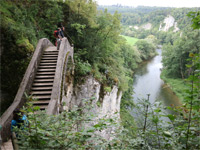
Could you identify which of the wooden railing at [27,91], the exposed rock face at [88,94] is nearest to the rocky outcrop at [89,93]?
the exposed rock face at [88,94]

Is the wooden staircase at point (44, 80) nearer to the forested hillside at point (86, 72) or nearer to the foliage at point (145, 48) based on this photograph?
the forested hillside at point (86, 72)

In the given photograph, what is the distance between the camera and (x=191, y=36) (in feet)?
96.3

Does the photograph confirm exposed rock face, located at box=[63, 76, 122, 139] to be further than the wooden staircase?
Yes

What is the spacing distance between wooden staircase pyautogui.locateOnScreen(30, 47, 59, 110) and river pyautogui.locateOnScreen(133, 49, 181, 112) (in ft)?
49.8

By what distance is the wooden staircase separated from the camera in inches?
240

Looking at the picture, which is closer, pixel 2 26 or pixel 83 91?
pixel 2 26

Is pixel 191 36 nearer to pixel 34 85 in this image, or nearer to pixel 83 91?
pixel 83 91

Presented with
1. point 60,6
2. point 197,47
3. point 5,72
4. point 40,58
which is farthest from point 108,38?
point 197,47

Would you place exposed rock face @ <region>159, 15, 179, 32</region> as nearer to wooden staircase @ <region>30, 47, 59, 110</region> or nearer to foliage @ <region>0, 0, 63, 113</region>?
foliage @ <region>0, 0, 63, 113</region>

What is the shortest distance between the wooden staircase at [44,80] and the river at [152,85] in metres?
15.2

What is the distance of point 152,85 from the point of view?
95.2 feet

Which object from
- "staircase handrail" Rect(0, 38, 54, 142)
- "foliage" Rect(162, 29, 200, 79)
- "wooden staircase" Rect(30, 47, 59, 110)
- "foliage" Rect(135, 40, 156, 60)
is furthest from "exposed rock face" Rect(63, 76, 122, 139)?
"foliage" Rect(135, 40, 156, 60)

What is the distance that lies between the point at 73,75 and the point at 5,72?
13.3ft

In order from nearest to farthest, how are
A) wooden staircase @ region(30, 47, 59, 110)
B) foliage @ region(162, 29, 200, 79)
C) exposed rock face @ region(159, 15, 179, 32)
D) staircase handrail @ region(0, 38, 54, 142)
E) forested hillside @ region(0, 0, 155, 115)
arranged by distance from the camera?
1. staircase handrail @ region(0, 38, 54, 142)
2. wooden staircase @ region(30, 47, 59, 110)
3. forested hillside @ region(0, 0, 155, 115)
4. foliage @ region(162, 29, 200, 79)
5. exposed rock face @ region(159, 15, 179, 32)
